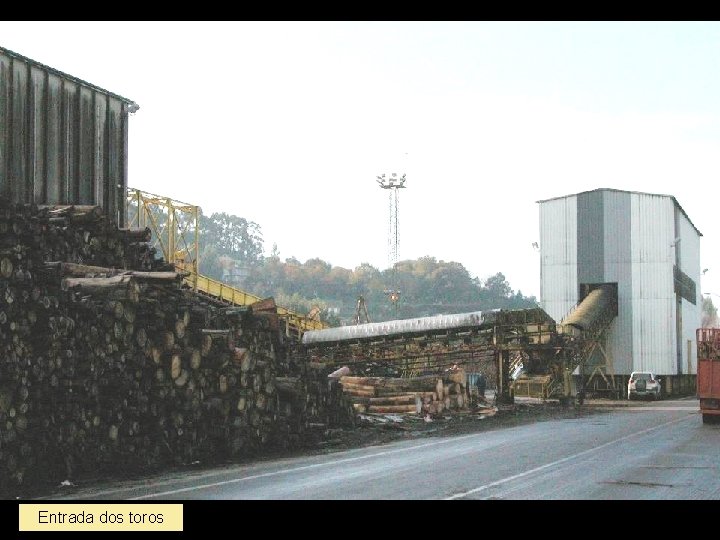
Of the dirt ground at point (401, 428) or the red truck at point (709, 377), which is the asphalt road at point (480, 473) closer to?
the dirt ground at point (401, 428)

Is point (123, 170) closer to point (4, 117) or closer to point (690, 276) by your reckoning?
point (4, 117)

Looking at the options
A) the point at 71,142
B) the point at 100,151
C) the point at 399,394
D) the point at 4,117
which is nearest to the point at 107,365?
the point at 4,117

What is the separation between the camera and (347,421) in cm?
2584

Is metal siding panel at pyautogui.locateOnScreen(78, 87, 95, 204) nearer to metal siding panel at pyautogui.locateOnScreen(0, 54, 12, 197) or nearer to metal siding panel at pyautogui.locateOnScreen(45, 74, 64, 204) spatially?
metal siding panel at pyautogui.locateOnScreen(45, 74, 64, 204)

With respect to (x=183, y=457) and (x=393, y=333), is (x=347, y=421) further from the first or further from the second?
(x=393, y=333)

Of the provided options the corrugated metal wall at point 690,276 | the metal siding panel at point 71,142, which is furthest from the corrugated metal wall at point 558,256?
the metal siding panel at point 71,142

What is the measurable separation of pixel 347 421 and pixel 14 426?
12.7 m

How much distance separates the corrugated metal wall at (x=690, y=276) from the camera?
59.8 metres

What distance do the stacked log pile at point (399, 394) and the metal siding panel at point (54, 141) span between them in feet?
43.9

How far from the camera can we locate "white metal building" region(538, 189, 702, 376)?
179 ft

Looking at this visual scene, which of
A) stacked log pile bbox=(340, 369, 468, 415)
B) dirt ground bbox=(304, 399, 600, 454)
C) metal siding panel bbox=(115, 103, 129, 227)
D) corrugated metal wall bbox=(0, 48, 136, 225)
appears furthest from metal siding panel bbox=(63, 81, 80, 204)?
stacked log pile bbox=(340, 369, 468, 415)
